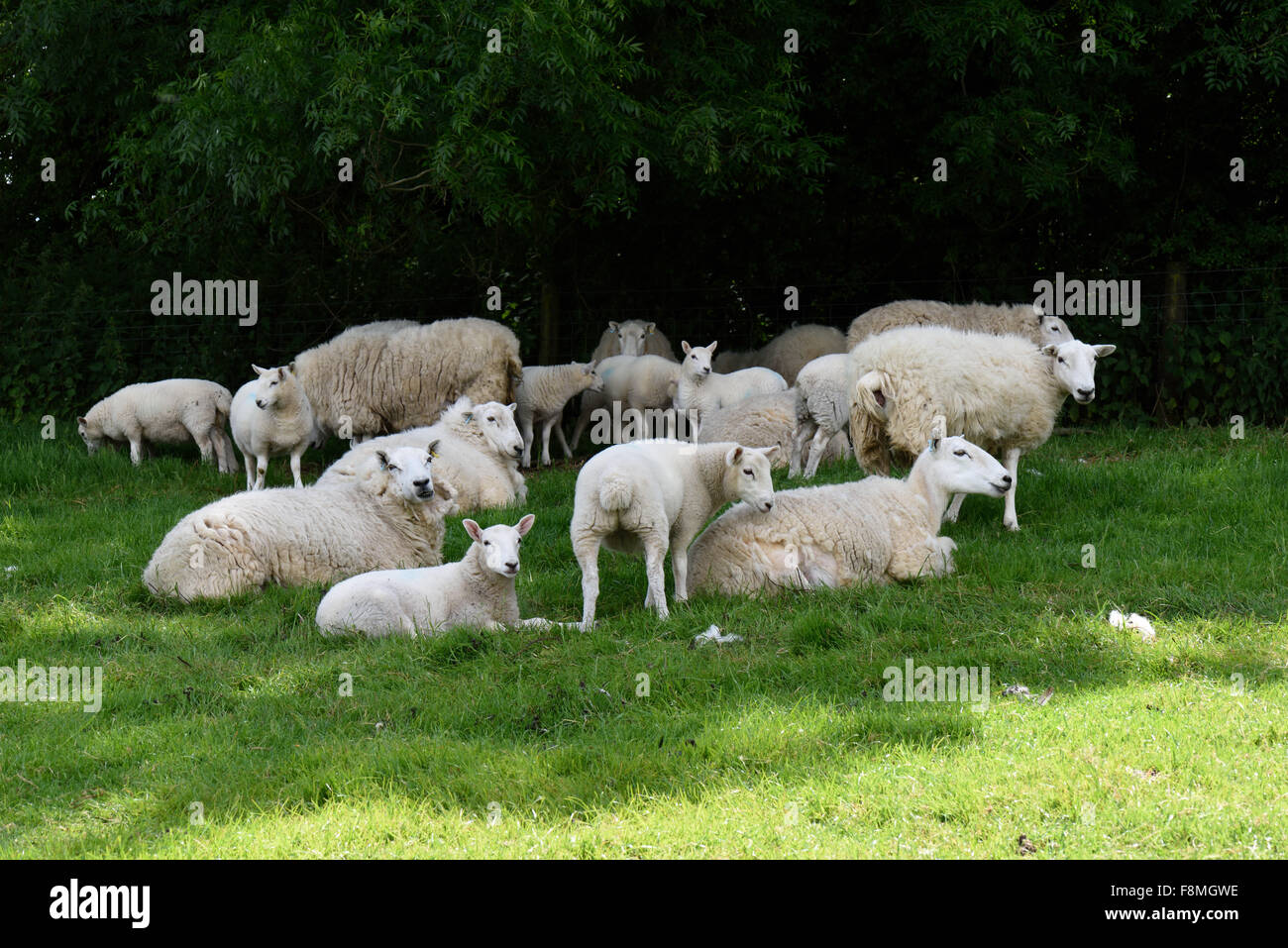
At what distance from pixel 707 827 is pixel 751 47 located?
951cm

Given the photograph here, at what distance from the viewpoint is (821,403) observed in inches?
460

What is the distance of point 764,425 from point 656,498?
492 cm

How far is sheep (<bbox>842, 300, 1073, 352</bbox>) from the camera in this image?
13406mm

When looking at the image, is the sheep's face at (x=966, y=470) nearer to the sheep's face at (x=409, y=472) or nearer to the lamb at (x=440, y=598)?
the lamb at (x=440, y=598)

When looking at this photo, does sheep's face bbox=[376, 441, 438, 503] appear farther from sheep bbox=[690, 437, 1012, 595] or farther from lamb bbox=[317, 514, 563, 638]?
sheep bbox=[690, 437, 1012, 595]

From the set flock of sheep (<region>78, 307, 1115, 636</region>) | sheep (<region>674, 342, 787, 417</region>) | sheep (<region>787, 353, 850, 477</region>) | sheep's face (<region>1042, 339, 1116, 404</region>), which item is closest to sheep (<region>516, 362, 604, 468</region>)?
flock of sheep (<region>78, 307, 1115, 636</region>)

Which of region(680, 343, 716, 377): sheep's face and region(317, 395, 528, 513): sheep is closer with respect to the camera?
region(317, 395, 528, 513): sheep

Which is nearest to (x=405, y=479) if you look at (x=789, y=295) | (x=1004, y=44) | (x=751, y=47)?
(x=751, y=47)

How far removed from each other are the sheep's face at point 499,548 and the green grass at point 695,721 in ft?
1.31

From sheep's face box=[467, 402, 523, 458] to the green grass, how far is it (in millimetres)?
2629

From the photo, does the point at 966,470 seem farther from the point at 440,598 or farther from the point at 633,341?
the point at 633,341

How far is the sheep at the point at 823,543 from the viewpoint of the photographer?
772 cm

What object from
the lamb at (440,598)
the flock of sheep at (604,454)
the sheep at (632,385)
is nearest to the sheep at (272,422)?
the flock of sheep at (604,454)

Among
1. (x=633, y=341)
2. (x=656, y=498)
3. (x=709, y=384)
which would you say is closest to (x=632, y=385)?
(x=709, y=384)
